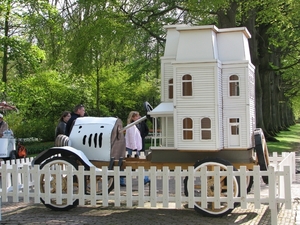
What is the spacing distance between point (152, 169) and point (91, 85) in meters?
25.2

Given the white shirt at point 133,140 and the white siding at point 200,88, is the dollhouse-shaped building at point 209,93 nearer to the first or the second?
the white siding at point 200,88

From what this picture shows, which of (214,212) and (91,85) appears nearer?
(214,212)

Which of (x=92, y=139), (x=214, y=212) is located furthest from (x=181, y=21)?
(x=214, y=212)

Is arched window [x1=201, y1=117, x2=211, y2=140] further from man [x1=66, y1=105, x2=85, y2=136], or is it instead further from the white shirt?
the white shirt

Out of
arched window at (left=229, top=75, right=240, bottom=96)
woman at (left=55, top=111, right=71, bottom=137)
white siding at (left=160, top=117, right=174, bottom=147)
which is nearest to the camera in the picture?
arched window at (left=229, top=75, right=240, bottom=96)

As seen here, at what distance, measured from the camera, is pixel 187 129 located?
27.2ft

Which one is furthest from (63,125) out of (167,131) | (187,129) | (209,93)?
(209,93)

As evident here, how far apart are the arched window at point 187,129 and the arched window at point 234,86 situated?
0.94m

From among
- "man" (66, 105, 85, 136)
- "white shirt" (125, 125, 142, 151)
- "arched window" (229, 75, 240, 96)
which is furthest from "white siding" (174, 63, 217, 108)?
"white shirt" (125, 125, 142, 151)

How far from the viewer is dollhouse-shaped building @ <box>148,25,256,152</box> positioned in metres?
8.16

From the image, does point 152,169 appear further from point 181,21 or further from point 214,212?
point 181,21

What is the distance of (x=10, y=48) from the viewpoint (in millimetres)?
22453

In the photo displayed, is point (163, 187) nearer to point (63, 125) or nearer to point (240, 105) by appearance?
point (240, 105)

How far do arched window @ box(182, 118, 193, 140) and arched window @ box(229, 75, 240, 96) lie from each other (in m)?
0.94
